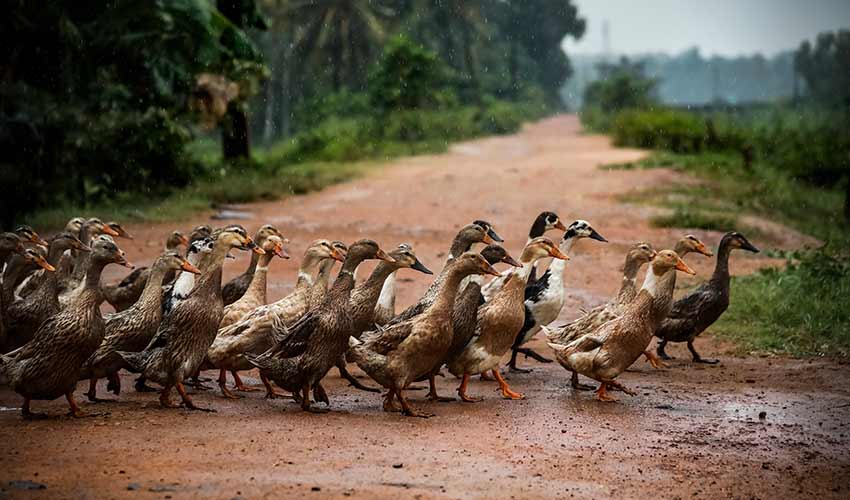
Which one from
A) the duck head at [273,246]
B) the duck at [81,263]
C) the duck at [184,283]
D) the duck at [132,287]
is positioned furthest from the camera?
the duck at [132,287]

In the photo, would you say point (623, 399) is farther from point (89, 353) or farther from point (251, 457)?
point (89, 353)

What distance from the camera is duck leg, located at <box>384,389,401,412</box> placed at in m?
7.35

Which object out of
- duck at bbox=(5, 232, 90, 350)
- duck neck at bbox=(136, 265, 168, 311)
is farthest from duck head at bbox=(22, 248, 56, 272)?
duck neck at bbox=(136, 265, 168, 311)

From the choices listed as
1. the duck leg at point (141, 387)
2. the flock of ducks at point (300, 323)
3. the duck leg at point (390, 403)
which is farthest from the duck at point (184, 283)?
the duck leg at point (390, 403)

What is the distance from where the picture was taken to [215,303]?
7.32m

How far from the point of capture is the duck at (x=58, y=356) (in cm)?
676

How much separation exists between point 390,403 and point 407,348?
0.41m

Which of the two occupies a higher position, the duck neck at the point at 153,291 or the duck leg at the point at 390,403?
the duck neck at the point at 153,291

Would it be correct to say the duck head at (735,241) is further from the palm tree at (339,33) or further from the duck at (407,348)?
the palm tree at (339,33)

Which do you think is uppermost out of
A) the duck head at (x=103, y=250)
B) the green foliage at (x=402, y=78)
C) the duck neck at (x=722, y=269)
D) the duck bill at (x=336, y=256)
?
the green foliage at (x=402, y=78)

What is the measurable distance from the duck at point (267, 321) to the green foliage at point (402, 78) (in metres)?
25.8

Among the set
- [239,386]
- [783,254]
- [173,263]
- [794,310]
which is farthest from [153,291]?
[783,254]

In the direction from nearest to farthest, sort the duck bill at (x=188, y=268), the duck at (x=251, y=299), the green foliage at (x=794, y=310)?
the duck bill at (x=188, y=268) < the duck at (x=251, y=299) < the green foliage at (x=794, y=310)

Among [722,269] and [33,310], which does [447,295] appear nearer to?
[33,310]
